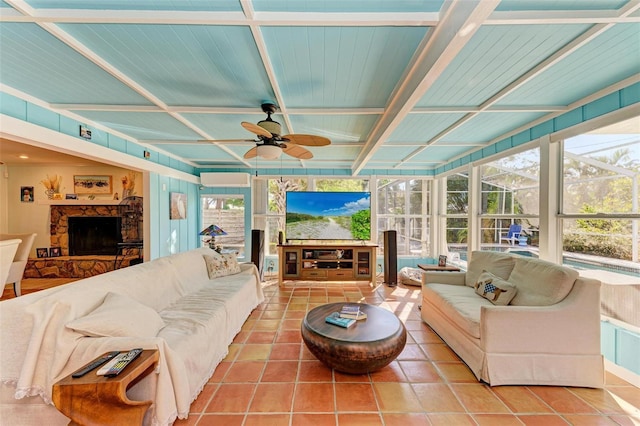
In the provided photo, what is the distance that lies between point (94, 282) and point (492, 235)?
16.2 ft

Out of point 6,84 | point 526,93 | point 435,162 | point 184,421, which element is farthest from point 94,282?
point 435,162

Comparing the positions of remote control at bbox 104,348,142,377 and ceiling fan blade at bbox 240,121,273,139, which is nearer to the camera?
remote control at bbox 104,348,142,377

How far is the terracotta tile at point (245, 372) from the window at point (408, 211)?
13.7ft

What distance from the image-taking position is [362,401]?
1758 mm

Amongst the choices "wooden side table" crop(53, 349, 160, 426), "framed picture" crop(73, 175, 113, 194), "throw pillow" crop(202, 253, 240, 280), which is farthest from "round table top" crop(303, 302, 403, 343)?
"framed picture" crop(73, 175, 113, 194)

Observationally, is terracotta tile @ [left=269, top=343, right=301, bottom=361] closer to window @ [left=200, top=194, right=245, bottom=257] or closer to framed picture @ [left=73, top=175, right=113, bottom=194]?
window @ [left=200, top=194, right=245, bottom=257]

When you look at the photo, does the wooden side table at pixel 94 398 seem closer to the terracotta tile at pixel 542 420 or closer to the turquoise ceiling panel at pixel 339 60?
the turquoise ceiling panel at pixel 339 60

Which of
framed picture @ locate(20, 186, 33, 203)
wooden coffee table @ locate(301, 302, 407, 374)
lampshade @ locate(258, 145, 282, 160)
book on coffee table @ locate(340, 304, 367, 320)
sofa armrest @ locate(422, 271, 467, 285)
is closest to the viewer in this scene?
wooden coffee table @ locate(301, 302, 407, 374)

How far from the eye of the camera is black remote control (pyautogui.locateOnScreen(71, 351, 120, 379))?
46.1 inches

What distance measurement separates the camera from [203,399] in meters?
1.78

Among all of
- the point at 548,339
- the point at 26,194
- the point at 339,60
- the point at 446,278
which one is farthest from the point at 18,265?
the point at 548,339

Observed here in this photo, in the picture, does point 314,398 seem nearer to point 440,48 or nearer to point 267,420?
point 267,420

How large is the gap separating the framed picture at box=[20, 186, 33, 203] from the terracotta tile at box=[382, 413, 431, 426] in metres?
7.47

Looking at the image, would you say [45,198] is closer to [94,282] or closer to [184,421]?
[94,282]
